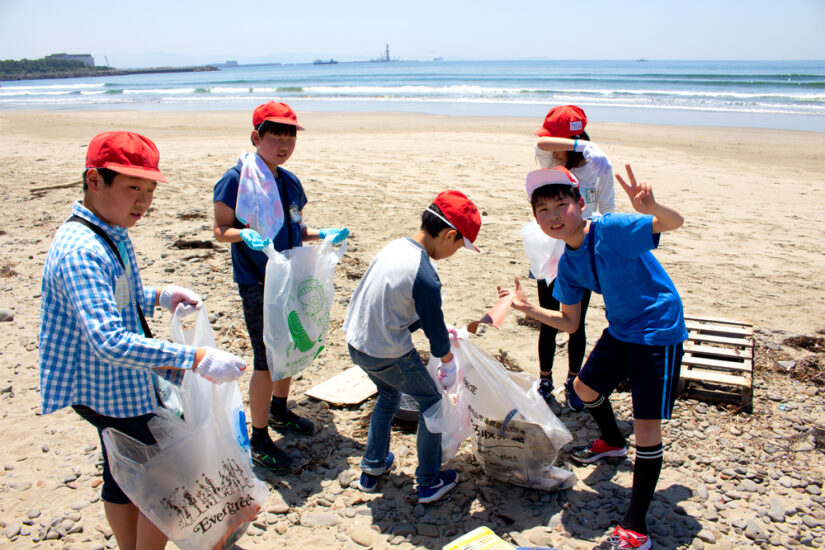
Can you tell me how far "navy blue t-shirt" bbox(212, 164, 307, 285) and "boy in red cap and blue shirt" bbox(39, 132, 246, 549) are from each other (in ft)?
2.93

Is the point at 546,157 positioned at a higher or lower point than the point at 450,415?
higher

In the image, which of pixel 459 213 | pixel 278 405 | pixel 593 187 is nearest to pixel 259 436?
pixel 278 405

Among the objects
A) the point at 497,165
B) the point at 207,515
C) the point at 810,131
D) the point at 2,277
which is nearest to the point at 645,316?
the point at 207,515

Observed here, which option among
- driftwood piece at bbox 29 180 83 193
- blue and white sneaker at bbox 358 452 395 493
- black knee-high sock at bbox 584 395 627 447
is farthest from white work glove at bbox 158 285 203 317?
driftwood piece at bbox 29 180 83 193

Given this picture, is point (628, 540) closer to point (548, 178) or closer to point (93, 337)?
point (548, 178)

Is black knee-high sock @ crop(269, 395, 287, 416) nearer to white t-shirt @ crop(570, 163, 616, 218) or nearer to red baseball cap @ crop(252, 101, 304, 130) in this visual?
red baseball cap @ crop(252, 101, 304, 130)

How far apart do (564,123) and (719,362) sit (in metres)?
1.91

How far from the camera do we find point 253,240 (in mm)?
2711

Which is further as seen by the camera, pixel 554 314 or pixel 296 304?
pixel 296 304

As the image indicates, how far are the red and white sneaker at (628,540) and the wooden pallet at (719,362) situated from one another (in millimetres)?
1404

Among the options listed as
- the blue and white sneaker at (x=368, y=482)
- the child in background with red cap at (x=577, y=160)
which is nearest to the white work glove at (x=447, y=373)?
the blue and white sneaker at (x=368, y=482)

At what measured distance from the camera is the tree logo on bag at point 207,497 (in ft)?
6.70

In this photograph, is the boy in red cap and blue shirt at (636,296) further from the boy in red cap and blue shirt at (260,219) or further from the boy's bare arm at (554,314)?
the boy in red cap and blue shirt at (260,219)

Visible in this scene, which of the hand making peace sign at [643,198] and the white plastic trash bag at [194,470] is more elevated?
the hand making peace sign at [643,198]
